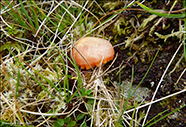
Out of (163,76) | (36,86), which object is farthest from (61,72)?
(163,76)

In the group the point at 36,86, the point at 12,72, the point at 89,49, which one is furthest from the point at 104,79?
the point at 12,72

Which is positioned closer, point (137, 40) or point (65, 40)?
point (137, 40)

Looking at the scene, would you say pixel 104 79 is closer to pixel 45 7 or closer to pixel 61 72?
pixel 61 72

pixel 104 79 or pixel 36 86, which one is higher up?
pixel 36 86

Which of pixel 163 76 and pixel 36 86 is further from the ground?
pixel 36 86

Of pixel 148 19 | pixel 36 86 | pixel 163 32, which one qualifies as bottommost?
pixel 36 86

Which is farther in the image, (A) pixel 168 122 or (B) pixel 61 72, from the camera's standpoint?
(B) pixel 61 72

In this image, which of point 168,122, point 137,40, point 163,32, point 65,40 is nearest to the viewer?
point 168,122

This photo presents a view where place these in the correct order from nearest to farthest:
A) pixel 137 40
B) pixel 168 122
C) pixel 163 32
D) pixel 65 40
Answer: pixel 168 122, pixel 163 32, pixel 137 40, pixel 65 40

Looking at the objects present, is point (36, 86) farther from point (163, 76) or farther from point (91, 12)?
point (163, 76)
